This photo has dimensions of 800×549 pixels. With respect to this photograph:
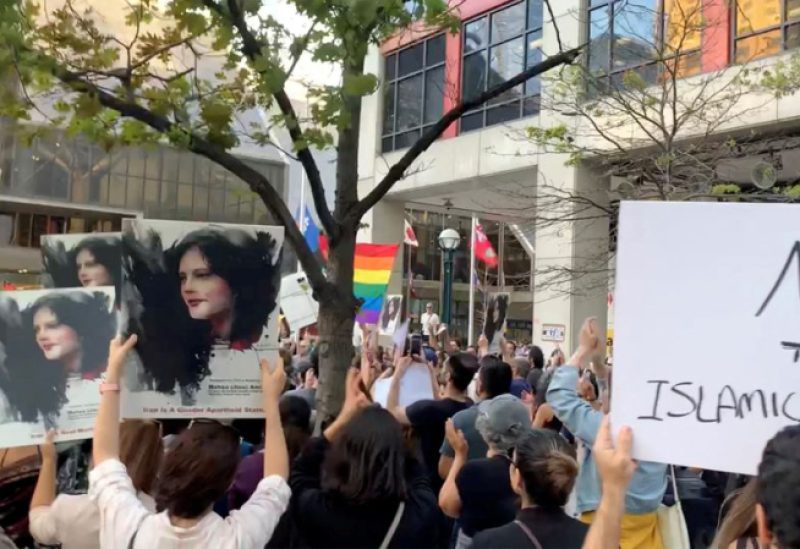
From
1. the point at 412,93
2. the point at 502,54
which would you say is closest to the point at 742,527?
the point at 502,54

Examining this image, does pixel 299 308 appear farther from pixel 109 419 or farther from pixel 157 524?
pixel 157 524

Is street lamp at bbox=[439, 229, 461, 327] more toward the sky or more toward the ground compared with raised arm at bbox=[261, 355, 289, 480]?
more toward the sky

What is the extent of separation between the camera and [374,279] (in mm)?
10594

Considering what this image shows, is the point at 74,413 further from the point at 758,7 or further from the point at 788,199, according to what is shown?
the point at 758,7

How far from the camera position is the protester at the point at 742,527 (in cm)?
227

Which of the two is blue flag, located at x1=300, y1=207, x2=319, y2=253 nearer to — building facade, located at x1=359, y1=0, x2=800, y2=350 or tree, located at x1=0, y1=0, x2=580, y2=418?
building facade, located at x1=359, y1=0, x2=800, y2=350

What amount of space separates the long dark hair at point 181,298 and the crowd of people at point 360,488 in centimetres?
23

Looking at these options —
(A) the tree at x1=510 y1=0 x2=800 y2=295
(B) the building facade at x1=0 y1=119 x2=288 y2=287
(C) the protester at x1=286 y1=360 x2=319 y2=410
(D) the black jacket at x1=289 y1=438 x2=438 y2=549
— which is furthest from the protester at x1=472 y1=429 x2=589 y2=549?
(B) the building facade at x1=0 y1=119 x2=288 y2=287

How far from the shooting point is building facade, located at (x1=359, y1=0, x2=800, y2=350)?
42.1 ft

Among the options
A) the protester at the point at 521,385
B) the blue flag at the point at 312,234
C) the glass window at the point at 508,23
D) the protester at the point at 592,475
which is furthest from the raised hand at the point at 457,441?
the glass window at the point at 508,23

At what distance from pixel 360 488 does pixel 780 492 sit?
5.15 ft

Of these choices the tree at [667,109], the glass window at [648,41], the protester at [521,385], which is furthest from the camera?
the glass window at [648,41]

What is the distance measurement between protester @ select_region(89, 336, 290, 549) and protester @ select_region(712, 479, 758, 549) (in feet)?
4.63

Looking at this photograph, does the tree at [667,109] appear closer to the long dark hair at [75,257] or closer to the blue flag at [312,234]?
the blue flag at [312,234]
